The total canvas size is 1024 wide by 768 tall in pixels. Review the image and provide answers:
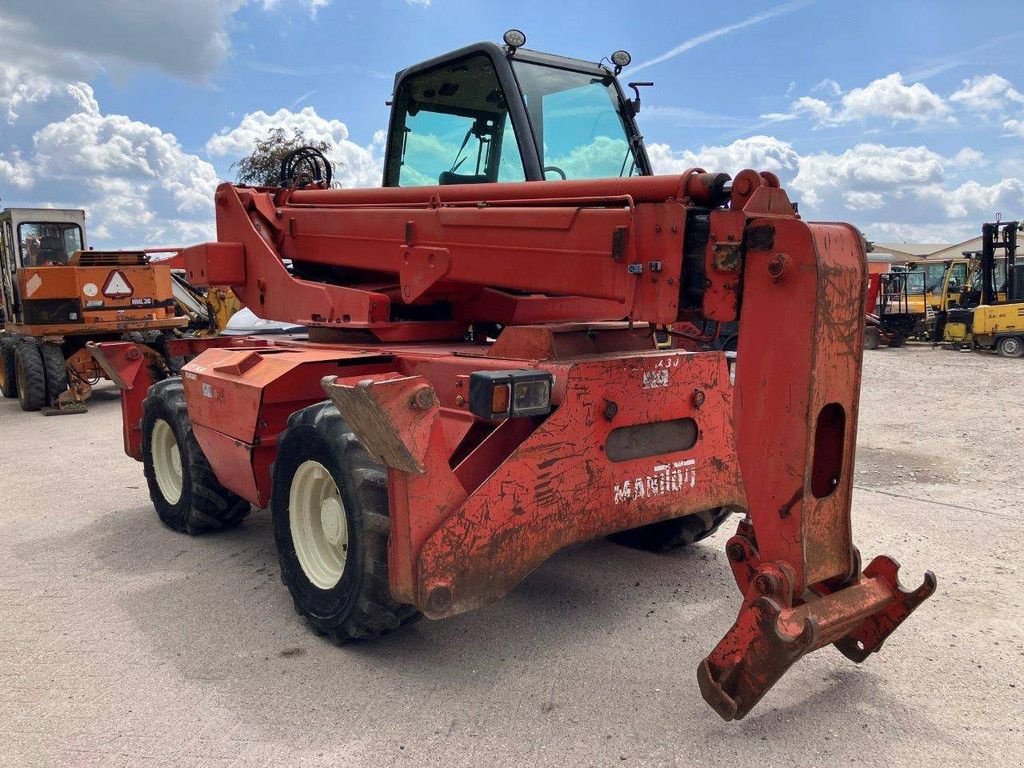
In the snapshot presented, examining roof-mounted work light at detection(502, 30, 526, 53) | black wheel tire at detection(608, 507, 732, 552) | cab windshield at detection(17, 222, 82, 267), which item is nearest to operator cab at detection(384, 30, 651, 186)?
roof-mounted work light at detection(502, 30, 526, 53)

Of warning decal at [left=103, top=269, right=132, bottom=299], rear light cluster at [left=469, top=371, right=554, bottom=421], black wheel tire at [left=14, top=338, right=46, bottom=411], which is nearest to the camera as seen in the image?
rear light cluster at [left=469, top=371, right=554, bottom=421]

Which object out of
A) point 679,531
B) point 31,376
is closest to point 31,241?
point 31,376

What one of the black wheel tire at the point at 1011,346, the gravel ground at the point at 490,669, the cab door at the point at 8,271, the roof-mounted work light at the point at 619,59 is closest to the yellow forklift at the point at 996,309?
the black wheel tire at the point at 1011,346

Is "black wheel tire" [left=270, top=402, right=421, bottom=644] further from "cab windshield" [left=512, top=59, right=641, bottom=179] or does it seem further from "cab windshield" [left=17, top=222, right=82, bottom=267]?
"cab windshield" [left=17, top=222, right=82, bottom=267]

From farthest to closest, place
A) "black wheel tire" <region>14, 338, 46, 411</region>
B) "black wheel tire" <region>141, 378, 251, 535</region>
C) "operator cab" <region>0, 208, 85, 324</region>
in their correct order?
"operator cab" <region>0, 208, 85, 324</region>
"black wheel tire" <region>14, 338, 46, 411</region>
"black wheel tire" <region>141, 378, 251, 535</region>

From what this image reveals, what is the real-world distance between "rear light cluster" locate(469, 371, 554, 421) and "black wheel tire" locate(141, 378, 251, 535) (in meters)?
2.76

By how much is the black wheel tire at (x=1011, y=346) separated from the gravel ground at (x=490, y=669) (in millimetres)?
14594

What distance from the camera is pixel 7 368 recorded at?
12.6 metres

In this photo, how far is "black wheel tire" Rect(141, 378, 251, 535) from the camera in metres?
5.30

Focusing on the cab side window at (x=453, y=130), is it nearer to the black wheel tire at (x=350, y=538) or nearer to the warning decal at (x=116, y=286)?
the black wheel tire at (x=350, y=538)

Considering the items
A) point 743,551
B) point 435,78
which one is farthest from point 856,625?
point 435,78

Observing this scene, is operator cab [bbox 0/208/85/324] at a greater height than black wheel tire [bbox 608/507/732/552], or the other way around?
operator cab [bbox 0/208/85/324]

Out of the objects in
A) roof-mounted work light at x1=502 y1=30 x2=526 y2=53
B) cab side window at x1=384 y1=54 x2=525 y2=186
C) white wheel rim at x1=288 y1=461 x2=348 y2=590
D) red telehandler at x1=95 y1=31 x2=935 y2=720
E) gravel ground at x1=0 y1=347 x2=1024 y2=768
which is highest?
roof-mounted work light at x1=502 y1=30 x2=526 y2=53

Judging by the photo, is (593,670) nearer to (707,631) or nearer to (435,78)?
(707,631)
